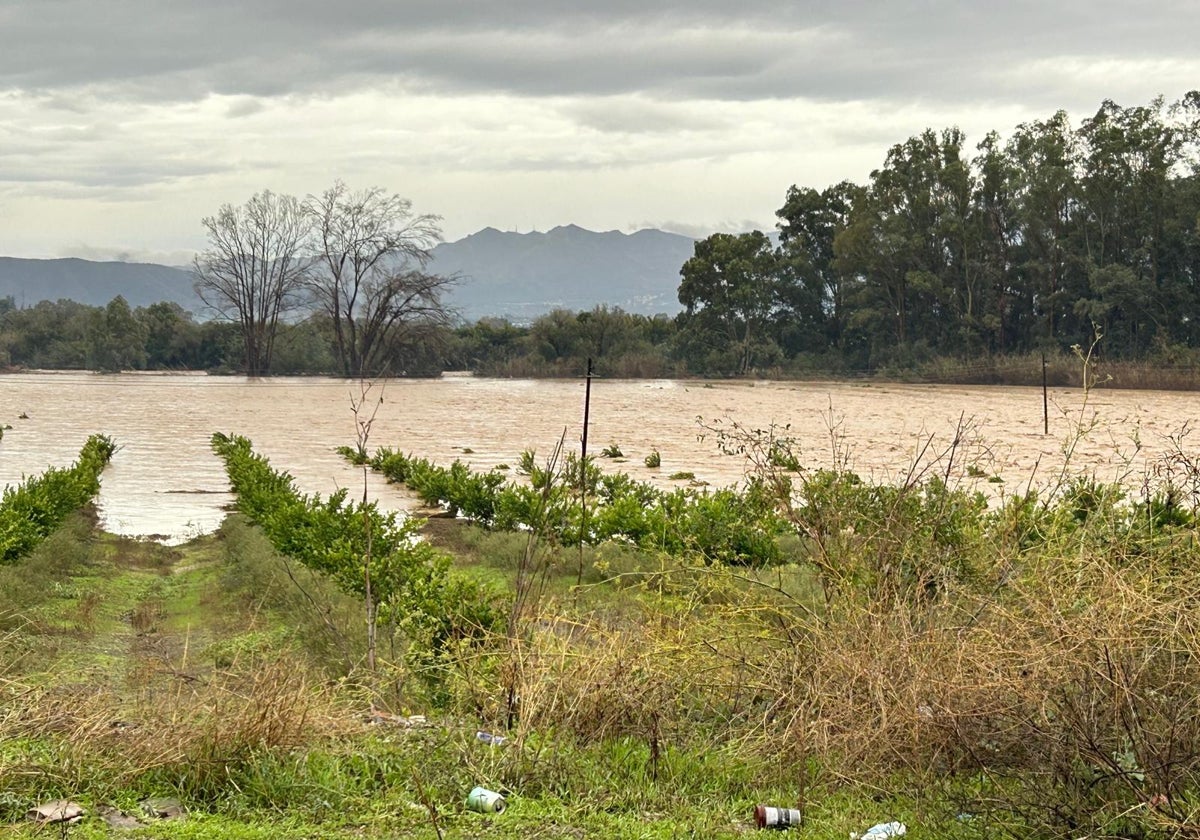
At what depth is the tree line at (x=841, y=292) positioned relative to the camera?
56.8 m

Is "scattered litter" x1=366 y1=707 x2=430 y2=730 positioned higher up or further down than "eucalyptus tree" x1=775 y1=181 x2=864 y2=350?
further down

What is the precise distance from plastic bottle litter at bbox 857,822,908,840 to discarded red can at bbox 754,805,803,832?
0.25 m

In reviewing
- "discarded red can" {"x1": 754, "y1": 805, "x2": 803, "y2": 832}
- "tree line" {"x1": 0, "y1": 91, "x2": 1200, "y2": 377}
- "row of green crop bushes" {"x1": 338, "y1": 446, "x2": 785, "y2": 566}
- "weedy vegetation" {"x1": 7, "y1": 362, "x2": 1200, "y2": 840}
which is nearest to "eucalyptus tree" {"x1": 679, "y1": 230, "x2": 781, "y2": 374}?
"tree line" {"x1": 0, "y1": 91, "x2": 1200, "y2": 377}

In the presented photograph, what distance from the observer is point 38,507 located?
1309 cm

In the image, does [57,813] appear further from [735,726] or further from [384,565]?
[384,565]

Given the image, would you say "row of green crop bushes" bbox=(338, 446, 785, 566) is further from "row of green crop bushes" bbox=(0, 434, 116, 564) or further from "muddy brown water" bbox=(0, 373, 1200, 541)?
"row of green crop bushes" bbox=(0, 434, 116, 564)

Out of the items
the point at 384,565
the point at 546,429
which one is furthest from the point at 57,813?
the point at 546,429

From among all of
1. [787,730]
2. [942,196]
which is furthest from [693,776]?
[942,196]

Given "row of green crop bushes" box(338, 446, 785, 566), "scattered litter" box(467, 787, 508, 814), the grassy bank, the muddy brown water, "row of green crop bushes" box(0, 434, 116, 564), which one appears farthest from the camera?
the muddy brown water

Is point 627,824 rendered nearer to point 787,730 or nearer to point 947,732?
point 787,730

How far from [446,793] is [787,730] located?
4.56 ft

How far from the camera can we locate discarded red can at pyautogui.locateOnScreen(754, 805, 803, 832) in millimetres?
4480

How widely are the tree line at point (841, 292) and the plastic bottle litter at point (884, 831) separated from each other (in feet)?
181

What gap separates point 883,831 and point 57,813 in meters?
2.97
